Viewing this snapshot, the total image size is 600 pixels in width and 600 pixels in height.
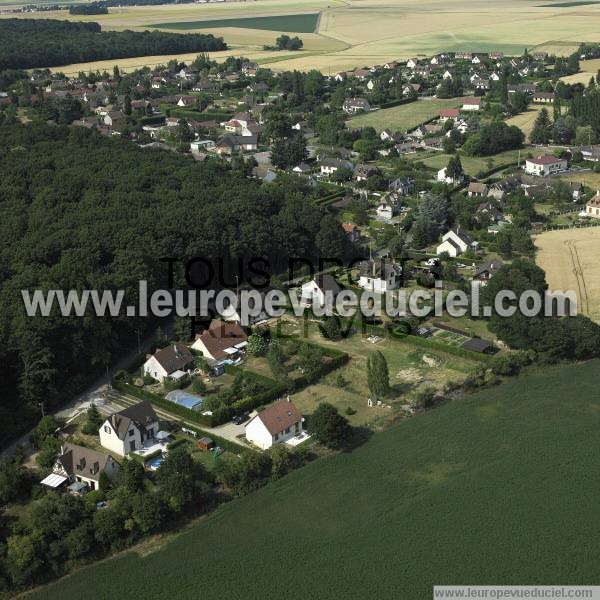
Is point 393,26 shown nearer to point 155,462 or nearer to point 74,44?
point 74,44

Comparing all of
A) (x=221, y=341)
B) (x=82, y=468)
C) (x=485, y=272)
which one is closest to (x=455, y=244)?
(x=485, y=272)

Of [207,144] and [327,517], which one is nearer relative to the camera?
[327,517]

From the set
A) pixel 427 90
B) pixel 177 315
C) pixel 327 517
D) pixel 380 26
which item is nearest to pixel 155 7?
pixel 380 26

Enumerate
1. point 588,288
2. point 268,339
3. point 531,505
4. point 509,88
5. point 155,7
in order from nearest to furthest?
point 531,505
point 268,339
point 588,288
point 509,88
point 155,7

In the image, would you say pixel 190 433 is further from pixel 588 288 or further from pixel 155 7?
pixel 155 7

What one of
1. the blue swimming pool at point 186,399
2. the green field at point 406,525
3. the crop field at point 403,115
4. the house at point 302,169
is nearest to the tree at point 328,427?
the green field at point 406,525

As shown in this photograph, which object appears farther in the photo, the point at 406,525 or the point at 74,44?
the point at 74,44
